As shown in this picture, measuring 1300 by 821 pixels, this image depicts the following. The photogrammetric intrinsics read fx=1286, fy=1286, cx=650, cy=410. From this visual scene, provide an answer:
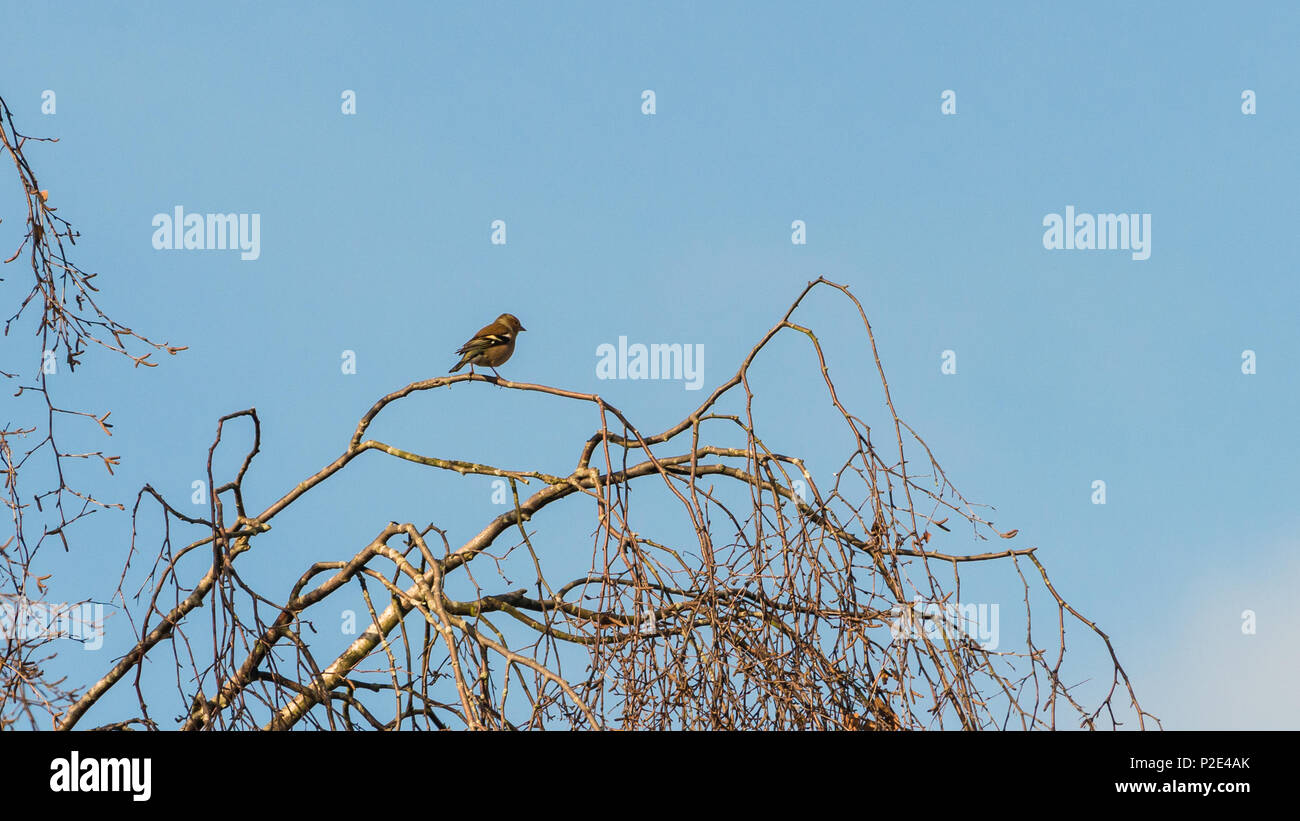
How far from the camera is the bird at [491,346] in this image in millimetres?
8031

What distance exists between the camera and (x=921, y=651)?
422 cm

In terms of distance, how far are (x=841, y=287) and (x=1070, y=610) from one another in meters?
1.46

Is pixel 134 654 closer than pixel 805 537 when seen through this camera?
No

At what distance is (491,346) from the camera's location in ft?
26.8

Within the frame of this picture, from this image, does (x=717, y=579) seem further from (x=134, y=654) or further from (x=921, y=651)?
(x=134, y=654)

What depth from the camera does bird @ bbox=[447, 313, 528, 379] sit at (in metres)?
8.03
